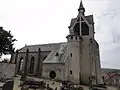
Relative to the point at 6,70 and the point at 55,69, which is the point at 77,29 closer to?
the point at 55,69

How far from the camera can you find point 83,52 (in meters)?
29.5

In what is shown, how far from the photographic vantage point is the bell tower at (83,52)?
27516mm

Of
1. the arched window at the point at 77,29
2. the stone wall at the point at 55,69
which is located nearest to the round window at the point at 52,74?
the stone wall at the point at 55,69

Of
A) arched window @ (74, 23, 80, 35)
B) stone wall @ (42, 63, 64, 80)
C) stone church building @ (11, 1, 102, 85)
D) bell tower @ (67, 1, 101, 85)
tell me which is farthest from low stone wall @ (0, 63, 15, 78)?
arched window @ (74, 23, 80, 35)

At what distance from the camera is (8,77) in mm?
26562

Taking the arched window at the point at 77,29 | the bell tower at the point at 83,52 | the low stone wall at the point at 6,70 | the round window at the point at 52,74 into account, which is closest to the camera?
the low stone wall at the point at 6,70

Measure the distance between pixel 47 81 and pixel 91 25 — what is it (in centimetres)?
1646

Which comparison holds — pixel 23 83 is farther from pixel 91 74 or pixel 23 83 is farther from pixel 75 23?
pixel 75 23

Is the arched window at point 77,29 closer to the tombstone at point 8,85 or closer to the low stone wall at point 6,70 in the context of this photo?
the low stone wall at point 6,70

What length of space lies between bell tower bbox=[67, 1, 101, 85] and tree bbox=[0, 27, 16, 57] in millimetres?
13446

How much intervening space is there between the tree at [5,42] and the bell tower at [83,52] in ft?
44.1

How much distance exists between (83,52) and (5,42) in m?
17.5

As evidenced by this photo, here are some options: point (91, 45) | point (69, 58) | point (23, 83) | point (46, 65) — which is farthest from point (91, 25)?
point (23, 83)

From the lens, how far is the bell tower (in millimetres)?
27516
